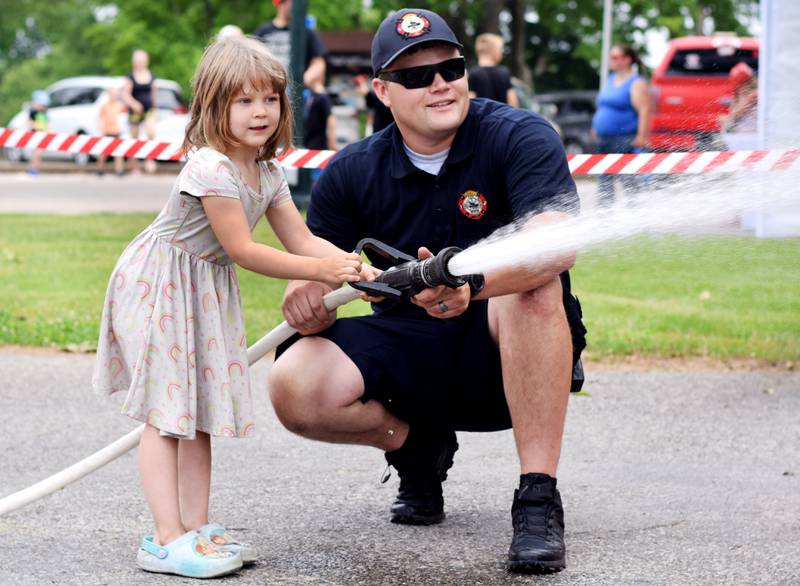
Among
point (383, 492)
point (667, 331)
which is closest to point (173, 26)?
point (667, 331)

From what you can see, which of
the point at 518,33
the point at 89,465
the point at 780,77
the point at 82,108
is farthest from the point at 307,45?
the point at 518,33

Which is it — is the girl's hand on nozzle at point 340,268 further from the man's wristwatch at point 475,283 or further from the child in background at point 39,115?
the child in background at point 39,115

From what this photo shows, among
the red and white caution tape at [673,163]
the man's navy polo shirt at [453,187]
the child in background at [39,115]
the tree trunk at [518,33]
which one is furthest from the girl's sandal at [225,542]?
the tree trunk at [518,33]

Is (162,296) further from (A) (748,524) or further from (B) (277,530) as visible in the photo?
(A) (748,524)

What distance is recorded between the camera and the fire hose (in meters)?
3.36

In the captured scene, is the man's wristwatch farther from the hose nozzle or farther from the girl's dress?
the girl's dress

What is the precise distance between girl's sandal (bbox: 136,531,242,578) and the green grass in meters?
2.63

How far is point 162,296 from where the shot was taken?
355 cm

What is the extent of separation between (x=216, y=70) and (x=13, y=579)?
1.38 m

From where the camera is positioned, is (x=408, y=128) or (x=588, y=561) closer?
(x=588, y=561)

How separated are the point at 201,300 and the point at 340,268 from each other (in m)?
0.40

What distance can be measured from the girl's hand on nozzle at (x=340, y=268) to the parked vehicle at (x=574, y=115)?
2461 cm

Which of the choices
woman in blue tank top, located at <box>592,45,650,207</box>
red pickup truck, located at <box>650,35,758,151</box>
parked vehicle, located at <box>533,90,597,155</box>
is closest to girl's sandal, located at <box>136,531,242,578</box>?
woman in blue tank top, located at <box>592,45,650,207</box>

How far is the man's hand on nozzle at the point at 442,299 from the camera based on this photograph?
3428 mm
